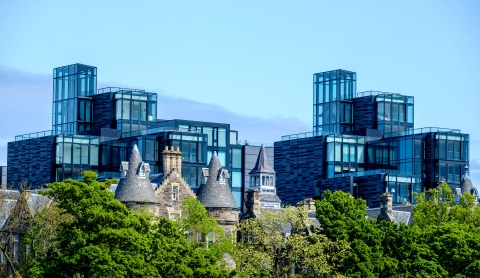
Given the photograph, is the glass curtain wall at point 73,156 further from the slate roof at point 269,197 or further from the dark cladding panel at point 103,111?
the slate roof at point 269,197

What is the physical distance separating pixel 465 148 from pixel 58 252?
101899 mm

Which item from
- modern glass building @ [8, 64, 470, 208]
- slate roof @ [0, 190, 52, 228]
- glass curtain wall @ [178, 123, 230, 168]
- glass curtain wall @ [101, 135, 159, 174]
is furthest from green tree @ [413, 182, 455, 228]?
glass curtain wall @ [178, 123, 230, 168]

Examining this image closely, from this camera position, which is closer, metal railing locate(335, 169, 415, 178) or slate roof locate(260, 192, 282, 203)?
slate roof locate(260, 192, 282, 203)

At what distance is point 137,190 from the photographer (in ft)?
417

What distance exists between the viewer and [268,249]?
116 meters

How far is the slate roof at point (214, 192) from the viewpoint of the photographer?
130 meters

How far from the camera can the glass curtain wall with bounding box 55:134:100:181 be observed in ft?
614

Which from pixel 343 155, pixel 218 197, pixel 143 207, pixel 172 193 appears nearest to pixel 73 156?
pixel 343 155

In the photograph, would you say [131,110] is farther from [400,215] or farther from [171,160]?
[400,215]

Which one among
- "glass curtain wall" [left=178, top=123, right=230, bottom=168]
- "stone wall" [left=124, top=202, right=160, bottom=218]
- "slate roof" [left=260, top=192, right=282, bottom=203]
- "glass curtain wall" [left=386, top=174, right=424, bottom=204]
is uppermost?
"glass curtain wall" [left=178, top=123, right=230, bottom=168]

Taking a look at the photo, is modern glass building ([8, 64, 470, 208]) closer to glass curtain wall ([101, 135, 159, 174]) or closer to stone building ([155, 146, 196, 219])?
glass curtain wall ([101, 135, 159, 174])

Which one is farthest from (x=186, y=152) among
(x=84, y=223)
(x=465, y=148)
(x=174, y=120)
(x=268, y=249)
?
(x=84, y=223)

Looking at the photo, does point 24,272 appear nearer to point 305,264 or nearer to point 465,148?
point 305,264

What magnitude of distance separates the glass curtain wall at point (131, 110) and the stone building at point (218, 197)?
62.2m
